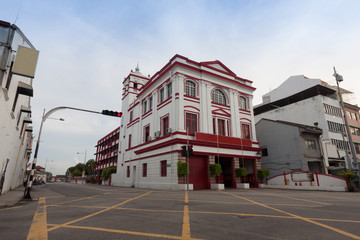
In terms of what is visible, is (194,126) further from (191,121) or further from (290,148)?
(290,148)

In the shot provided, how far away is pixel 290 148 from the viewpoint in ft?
94.8

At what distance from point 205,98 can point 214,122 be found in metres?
3.07

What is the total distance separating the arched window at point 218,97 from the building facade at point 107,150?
32790 mm

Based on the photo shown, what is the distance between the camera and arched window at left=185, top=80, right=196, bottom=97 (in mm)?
24327

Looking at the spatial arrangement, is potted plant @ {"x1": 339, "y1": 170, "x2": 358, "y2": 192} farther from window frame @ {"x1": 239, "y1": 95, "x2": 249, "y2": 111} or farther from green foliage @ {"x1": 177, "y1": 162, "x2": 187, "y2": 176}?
green foliage @ {"x1": 177, "y1": 162, "x2": 187, "y2": 176}

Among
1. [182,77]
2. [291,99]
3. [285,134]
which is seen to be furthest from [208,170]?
[291,99]

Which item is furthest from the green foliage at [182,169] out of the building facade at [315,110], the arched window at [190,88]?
the building facade at [315,110]

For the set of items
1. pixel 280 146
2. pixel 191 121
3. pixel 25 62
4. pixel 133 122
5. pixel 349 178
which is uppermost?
pixel 133 122

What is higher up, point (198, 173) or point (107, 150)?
point (107, 150)

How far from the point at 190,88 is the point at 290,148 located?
16.5m

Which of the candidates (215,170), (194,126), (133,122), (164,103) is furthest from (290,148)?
(133,122)

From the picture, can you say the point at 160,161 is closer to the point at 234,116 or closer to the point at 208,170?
the point at 208,170

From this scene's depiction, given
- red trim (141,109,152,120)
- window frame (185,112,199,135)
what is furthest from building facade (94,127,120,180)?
window frame (185,112,199,135)

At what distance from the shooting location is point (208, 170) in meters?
22.0
